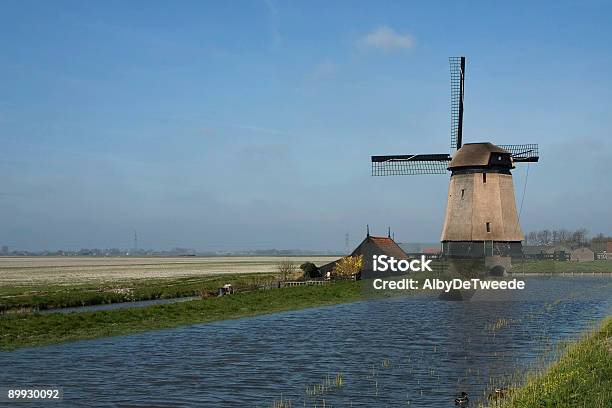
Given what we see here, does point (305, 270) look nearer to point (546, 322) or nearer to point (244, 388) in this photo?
point (546, 322)

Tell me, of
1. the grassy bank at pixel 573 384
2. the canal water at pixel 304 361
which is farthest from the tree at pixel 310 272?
the grassy bank at pixel 573 384

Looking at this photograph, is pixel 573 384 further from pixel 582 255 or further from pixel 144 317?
pixel 582 255

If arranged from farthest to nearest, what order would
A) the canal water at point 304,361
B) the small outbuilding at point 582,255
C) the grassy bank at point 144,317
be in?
the small outbuilding at point 582,255 → the grassy bank at point 144,317 → the canal water at point 304,361

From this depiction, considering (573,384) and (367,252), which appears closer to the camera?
(573,384)

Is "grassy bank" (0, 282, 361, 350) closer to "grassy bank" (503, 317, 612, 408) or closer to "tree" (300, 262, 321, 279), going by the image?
"tree" (300, 262, 321, 279)

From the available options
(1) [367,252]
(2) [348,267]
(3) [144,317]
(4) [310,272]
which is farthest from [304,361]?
(1) [367,252]

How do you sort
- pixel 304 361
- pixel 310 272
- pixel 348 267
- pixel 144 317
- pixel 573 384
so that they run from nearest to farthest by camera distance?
pixel 573 384 → pixel 304 361 → pixel 144 317 → pixel 348 267 → pixel 310 272

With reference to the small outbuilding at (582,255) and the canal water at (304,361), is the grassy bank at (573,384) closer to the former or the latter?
the canal water at (304,361)

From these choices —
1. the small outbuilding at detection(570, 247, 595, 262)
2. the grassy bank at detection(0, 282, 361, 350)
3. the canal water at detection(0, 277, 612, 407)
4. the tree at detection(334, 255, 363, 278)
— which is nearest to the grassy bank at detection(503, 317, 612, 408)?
the canal water at detection(0, 277, 612, 407)

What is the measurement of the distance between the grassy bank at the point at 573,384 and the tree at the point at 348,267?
39.9 meters

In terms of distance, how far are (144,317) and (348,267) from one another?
98.5 feet

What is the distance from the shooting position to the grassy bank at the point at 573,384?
12859 millimetres

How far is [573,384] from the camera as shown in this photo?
14195 mm

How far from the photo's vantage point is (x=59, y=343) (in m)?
23.6
